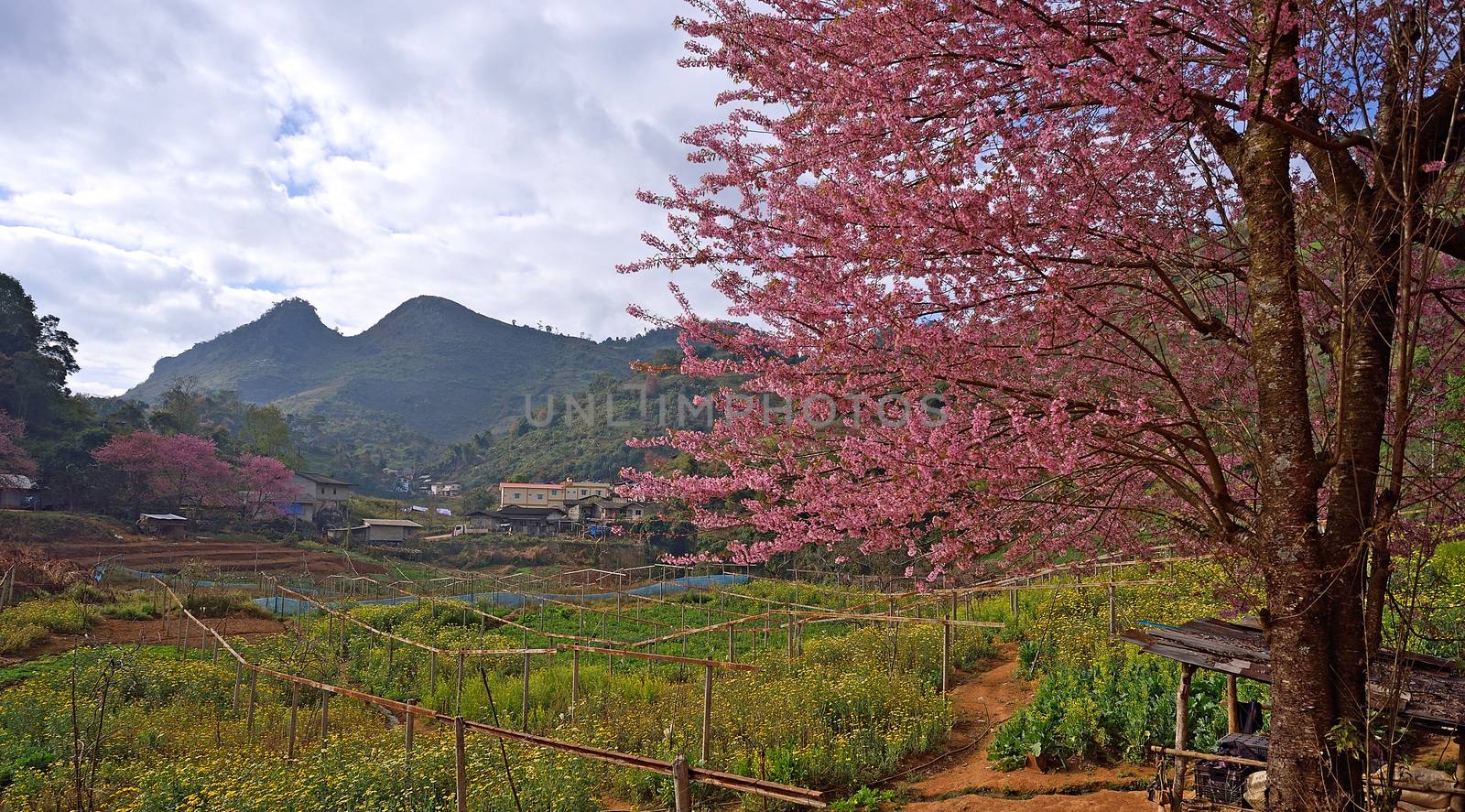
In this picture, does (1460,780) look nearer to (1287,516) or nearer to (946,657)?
(1287,516)

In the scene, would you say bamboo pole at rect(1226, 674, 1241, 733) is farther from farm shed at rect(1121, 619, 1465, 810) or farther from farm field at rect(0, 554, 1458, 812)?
farm field at rect(0, 554, 1458, 812)

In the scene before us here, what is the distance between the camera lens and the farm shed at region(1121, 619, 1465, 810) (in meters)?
4.45

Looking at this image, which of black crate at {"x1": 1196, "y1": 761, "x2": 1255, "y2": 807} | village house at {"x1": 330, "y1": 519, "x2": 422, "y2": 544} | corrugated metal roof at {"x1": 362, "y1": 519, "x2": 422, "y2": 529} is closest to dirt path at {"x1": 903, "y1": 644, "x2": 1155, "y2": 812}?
black crate at {"x1": 1196, "y1": 761, "x2": 1255, "y2": 807}

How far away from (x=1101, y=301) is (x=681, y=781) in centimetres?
366

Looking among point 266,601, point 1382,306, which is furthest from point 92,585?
point 1382,306

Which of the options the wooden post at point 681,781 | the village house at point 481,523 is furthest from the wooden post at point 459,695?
the village house at point 481,523

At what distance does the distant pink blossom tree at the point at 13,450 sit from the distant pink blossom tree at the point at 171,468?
3.28 meters

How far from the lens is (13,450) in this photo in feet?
137

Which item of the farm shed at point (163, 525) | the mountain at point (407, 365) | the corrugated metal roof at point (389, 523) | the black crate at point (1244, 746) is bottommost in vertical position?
the corrugated metal roof at point (389, 523)

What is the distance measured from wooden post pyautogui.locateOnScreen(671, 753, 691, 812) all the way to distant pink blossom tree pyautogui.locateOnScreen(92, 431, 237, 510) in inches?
2108

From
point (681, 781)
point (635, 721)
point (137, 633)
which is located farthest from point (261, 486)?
point (681, 781)

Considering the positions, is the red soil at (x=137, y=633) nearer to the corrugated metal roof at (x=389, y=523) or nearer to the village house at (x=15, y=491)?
the village house at (x=15, y=491)

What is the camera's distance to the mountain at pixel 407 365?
5418 inches

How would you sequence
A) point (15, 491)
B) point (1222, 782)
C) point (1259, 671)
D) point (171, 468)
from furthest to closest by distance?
point (171, 468) < point (15, 491) < point (1222, 782) < point (1259, 671)
